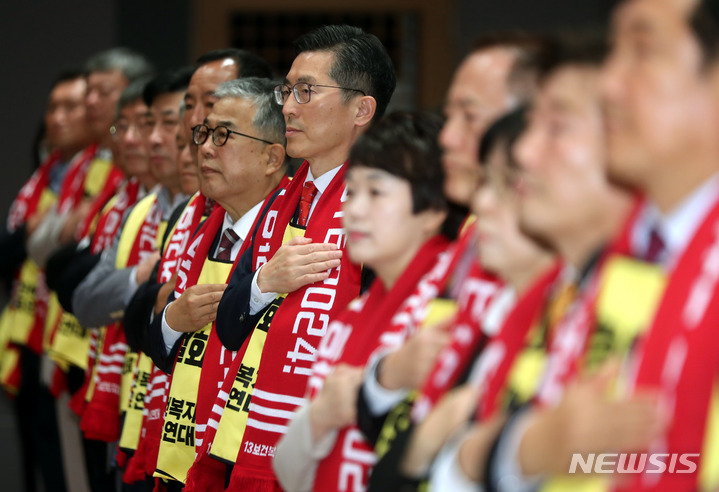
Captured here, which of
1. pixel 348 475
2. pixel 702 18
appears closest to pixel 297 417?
pixel 348 475

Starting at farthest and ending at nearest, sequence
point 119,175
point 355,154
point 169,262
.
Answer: point 119,175, point 169,262, point 355,154

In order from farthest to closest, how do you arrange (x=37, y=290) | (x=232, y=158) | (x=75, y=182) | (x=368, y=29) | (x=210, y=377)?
(x=368, y=29), (x=37, y=290), (x=75, y=182), (x=232, y=158), (x=210, y=377)

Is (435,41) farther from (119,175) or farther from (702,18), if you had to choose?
(702,18)

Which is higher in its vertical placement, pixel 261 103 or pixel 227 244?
pixel 261 103

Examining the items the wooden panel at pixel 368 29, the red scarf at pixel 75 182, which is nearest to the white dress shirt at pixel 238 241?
the red scarf at pixel 75 182

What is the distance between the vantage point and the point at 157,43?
223 inches

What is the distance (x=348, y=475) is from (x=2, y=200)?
4.82 m

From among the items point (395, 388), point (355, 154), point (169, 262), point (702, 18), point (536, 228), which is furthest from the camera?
point (169, 262)

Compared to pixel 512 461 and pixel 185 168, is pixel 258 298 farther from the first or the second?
pixel 512 461

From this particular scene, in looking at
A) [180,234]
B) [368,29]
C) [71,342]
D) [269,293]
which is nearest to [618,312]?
[269,293]

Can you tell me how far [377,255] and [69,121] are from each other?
3.31 metres

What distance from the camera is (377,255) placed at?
1514mm

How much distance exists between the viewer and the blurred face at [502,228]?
1.28m

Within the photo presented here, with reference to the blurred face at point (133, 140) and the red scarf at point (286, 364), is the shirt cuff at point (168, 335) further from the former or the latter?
the blurred face at point (133, 140)
